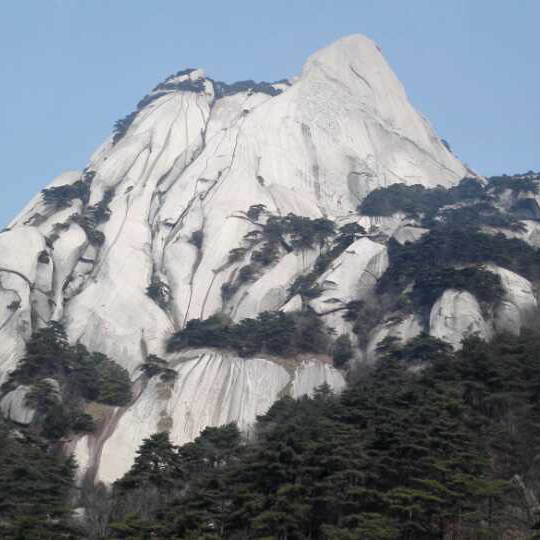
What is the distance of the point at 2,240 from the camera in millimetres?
73500

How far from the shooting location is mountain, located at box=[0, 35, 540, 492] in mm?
60688

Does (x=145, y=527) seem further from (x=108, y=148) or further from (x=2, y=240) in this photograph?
(x=108, y=148)

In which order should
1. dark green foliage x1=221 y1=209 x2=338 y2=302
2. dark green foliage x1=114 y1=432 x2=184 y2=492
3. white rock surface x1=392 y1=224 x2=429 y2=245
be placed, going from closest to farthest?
dark green foliage x1=114 y1=432 x2=184 y2=492 → white rock surface x1=392 y1=224 x2=429 y2=245 → dark green foliage x1=221 y1=209 x2=338 y2=302

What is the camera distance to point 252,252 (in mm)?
77500

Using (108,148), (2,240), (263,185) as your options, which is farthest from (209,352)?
(108,148)

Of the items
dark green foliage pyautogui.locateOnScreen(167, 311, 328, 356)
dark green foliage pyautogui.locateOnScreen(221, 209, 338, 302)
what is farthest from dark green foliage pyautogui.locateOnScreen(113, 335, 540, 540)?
dark green foliage pyautogui.locateOnScreen(221, 209, 338, 302)

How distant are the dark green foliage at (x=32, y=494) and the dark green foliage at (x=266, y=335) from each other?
21328 mm

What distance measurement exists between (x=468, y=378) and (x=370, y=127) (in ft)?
210

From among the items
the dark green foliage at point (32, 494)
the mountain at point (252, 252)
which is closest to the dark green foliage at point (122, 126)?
the mountain at point (252, 252)

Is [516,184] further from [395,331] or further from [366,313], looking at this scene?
[395,331]

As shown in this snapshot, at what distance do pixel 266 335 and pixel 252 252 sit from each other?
51.4ft

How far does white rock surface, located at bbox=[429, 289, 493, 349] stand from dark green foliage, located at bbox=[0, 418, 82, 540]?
91.1ft

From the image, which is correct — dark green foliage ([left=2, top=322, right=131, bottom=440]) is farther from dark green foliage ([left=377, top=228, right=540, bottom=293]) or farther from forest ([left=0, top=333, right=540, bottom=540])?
dark green foliage ([left=377, top=228, right=540, bottom=293])

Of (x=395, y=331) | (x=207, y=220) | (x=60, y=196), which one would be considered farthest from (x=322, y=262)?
(x=60, y=196)
